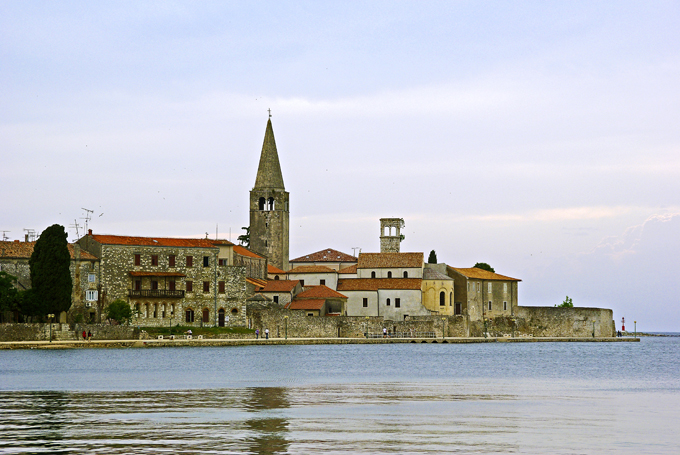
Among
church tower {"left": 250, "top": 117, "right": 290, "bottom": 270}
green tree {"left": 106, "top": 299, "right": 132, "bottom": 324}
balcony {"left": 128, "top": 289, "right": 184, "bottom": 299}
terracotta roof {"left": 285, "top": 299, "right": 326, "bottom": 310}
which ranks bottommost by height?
green tree {"left": 106, "top": 299, "right": 132, "bottom": 324}

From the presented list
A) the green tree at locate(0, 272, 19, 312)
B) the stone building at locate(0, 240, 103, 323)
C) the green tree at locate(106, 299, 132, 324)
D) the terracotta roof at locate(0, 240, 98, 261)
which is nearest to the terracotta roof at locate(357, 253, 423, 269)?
the green tree at locate(106, 299, 132, 324)

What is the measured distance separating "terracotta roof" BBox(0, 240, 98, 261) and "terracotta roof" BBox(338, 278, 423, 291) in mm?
25098

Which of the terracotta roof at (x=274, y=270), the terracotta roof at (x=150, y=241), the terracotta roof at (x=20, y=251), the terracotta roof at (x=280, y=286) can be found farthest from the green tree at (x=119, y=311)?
the terracotta roof at (x=274, y=270)

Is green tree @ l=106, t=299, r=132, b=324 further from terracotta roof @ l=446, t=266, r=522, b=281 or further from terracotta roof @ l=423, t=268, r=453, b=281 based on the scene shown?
terracotta roof @ l=446, t=266, r=522, b=281

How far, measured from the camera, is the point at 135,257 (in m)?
68.7

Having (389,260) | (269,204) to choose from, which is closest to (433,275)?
(389,260)

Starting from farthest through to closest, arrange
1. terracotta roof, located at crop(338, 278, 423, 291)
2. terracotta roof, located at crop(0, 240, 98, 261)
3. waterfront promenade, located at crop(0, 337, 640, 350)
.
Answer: terracotta roof, located at crop(338, 278, 423, 291) → terracotta roof, located at crop(0, 240, 98, 261) → waterfront promenade, located at crop(0, 337, 640, 350)

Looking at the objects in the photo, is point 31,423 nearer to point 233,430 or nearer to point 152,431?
point 152,431

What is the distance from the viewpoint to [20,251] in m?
64.6

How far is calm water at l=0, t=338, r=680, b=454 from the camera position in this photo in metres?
15.7

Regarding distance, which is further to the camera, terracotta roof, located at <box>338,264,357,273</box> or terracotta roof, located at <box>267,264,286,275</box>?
terracotta roof, located at <box>267,264,286,275</box>

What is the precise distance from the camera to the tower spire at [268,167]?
98312mm

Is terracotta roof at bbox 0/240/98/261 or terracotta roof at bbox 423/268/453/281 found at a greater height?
terracotta roof at bbox 0/240/98/261

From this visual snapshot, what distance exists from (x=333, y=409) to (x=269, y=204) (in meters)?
77.7
